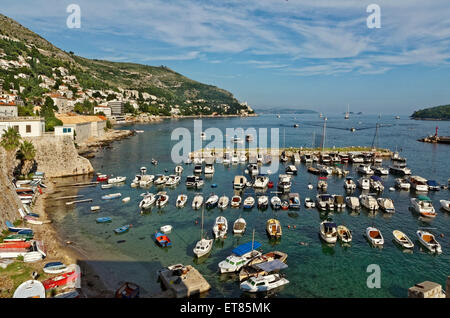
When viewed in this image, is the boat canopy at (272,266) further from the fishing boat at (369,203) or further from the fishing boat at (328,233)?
the fishing boat at (369,203)

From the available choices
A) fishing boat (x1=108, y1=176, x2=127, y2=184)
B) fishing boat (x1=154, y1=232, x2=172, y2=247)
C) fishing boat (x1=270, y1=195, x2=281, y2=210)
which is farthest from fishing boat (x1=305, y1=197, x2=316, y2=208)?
fishing boat (x1=108, y1=176, x2=127, y2=184)

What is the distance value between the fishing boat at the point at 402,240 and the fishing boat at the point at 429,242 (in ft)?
3.87

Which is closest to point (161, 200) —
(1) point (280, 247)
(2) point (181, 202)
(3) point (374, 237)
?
(2) point (181, 202)

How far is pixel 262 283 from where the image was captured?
2270 cm

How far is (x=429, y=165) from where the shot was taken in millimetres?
73562

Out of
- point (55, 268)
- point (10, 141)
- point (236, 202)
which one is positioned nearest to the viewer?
point (55, 268)

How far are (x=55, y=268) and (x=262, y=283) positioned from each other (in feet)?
52.4

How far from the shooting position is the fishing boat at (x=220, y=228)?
31.7 m

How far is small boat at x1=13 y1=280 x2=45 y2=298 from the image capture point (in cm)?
1984

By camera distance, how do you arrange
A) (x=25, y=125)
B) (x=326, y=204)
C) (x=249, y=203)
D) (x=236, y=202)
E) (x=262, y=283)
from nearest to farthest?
(x=262, y=283)
(x=326, y=204)
(x=249, y=203)
(x=236, y=202)
(x=25, y=125)

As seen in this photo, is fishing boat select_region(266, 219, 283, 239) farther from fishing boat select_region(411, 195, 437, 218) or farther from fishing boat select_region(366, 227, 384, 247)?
fishing boat select_region(411, 195, 437, 218)

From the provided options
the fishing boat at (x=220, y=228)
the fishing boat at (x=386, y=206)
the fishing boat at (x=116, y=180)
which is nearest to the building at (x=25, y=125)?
the fishing boat at (x=116, y=180)

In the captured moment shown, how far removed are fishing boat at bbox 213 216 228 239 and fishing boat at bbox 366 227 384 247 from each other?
576 inches

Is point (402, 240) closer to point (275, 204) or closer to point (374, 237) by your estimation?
point (374, 237)
